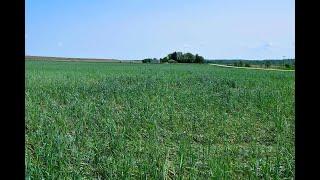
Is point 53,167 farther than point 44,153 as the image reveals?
No

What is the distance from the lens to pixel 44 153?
192 inches

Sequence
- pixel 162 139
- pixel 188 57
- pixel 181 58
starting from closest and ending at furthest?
1. pixel 162 139
2. pixel 188 57
3. pixel 181 58

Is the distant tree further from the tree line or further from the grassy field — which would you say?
the grassy field

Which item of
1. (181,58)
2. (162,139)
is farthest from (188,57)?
(162,139)

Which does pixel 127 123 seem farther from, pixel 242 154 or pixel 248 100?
pixel 248 100

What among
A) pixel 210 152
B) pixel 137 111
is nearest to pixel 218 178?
pixel 210 152

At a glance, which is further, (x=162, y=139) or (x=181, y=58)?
(x=181, y=58)

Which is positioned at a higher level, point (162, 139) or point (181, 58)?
point (181, 58)

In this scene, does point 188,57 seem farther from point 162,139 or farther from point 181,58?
point 162,139

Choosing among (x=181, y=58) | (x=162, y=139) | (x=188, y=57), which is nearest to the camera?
(x=162, y=139)

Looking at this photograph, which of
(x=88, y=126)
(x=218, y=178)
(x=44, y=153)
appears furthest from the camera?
(x=88, y=126)

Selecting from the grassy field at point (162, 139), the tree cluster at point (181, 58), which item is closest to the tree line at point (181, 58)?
the tree cluster at point (181, 58)
